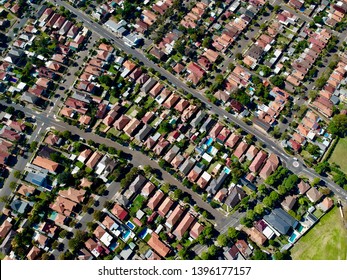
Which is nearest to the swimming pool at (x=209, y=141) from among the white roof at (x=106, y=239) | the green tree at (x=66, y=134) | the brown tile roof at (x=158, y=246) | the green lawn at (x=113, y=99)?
the brown tile roof at (x=158, y=246)

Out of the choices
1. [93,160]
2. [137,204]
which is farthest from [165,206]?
[93,160]

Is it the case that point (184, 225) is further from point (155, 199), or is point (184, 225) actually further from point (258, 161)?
point (258, 161)

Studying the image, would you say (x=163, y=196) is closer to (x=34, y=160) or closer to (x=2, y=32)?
(x=34, y=160)

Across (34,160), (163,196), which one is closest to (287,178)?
(163,196)

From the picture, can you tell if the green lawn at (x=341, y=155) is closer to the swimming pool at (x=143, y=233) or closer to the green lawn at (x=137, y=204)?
the green lawn at (x=137, y=204)

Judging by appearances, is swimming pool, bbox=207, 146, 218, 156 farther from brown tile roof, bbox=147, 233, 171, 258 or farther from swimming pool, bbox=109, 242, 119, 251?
swimming pool, bbox=109, 242, 119, 251

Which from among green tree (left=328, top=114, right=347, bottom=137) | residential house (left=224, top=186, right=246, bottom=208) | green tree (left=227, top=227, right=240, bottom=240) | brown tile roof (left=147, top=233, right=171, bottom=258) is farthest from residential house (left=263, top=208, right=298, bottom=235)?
green tree (left=328, top=114, right=347, bottom=137)
